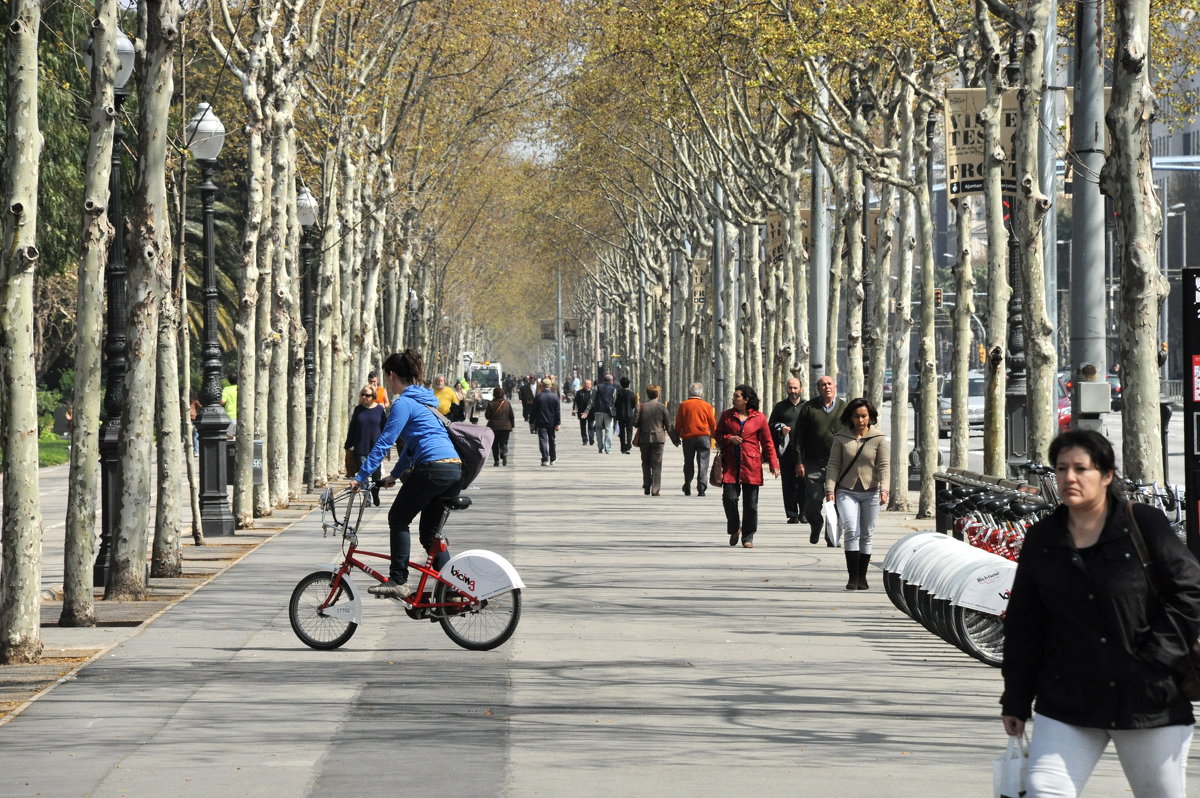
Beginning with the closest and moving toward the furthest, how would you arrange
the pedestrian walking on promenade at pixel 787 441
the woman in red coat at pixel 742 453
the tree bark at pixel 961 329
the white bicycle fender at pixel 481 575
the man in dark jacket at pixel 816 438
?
the white bicycle fender at pixel 481 575 → the man in dark jacket at pixel 816 438 → the woman in red coat at pixel 742 453 → the tree bark at pixel 961 329 → the pedestrian walking on promenade at pixel 787 441

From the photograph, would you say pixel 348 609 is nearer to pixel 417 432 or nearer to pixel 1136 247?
pixel 417 432

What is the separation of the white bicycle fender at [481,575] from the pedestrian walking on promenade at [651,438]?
1690 centimetres

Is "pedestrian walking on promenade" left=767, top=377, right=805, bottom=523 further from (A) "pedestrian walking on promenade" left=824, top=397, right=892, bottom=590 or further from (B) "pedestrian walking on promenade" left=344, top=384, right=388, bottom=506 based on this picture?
(A) "pedestrian walking on promenade" left=824, top=397, right=892, bottom=590

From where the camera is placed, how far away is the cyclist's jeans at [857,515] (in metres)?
15.4

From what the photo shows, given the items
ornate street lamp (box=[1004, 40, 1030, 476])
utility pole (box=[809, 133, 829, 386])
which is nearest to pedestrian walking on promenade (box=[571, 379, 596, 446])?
utility pole (box=[809, 133, 829, 386])

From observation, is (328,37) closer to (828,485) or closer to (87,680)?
(828,485)

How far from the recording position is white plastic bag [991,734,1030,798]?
531 centimetres

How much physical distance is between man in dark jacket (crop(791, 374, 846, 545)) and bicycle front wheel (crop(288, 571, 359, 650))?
319 inches

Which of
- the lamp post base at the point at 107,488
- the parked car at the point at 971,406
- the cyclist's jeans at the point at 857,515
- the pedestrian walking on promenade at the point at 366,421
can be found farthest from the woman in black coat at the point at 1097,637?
the parked car at the point at 971,406

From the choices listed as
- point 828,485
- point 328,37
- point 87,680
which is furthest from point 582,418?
point 87,680

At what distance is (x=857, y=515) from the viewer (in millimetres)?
15391

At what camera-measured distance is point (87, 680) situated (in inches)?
425

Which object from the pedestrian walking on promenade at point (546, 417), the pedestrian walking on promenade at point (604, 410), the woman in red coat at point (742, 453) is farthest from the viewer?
the pedestrian walking on promenade at point (604, 410)

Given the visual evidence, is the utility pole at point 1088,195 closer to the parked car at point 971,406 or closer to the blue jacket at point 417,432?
the blue jacket at point 417,432
